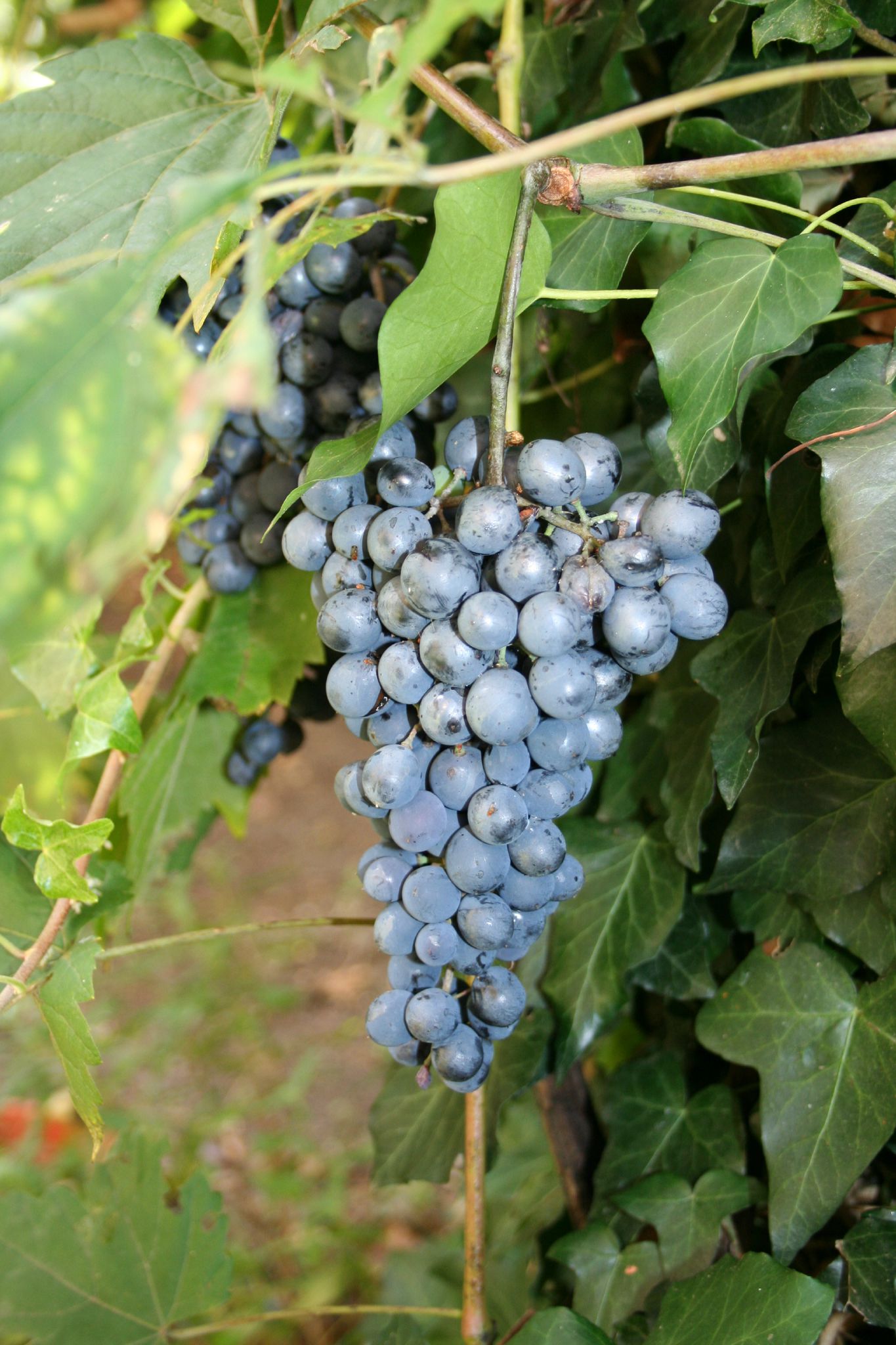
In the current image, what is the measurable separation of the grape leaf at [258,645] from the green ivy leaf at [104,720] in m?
0.15

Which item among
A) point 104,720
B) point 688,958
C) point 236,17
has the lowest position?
point 688,958

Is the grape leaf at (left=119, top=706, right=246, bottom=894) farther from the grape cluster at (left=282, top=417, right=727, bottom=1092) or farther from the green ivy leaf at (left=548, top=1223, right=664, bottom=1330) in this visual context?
the green ivy leaf at (left=548, top=1223, right=664, bottom=1330)

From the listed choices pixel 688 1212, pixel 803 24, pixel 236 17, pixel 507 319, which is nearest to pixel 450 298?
pixel 507 319

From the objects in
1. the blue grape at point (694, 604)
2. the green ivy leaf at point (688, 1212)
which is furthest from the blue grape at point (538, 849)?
the green ivy leaf at point (688, 1212)

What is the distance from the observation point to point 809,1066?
22.5 inches

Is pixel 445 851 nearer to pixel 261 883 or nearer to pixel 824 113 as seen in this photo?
pixel 824 113

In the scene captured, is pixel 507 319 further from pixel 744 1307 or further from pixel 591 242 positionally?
pixel 744 1307

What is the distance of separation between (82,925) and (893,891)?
0.48m

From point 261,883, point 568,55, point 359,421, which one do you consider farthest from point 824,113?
point 261,883

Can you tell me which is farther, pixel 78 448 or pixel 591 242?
pixel 591 242

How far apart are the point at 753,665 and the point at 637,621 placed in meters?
0.15


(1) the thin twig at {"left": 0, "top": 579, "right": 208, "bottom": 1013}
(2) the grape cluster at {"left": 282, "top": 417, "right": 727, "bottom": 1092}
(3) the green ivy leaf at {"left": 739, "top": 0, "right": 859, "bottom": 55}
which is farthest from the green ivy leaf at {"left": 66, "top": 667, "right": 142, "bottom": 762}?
(3) the green ivy leaf at {"left": 739, "top": 0, "right": 859, "bottom": 55}

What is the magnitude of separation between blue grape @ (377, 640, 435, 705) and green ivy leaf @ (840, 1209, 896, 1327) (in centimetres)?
41

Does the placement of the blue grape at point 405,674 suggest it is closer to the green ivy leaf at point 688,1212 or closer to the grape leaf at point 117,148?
the grape leaf at point 117,148
